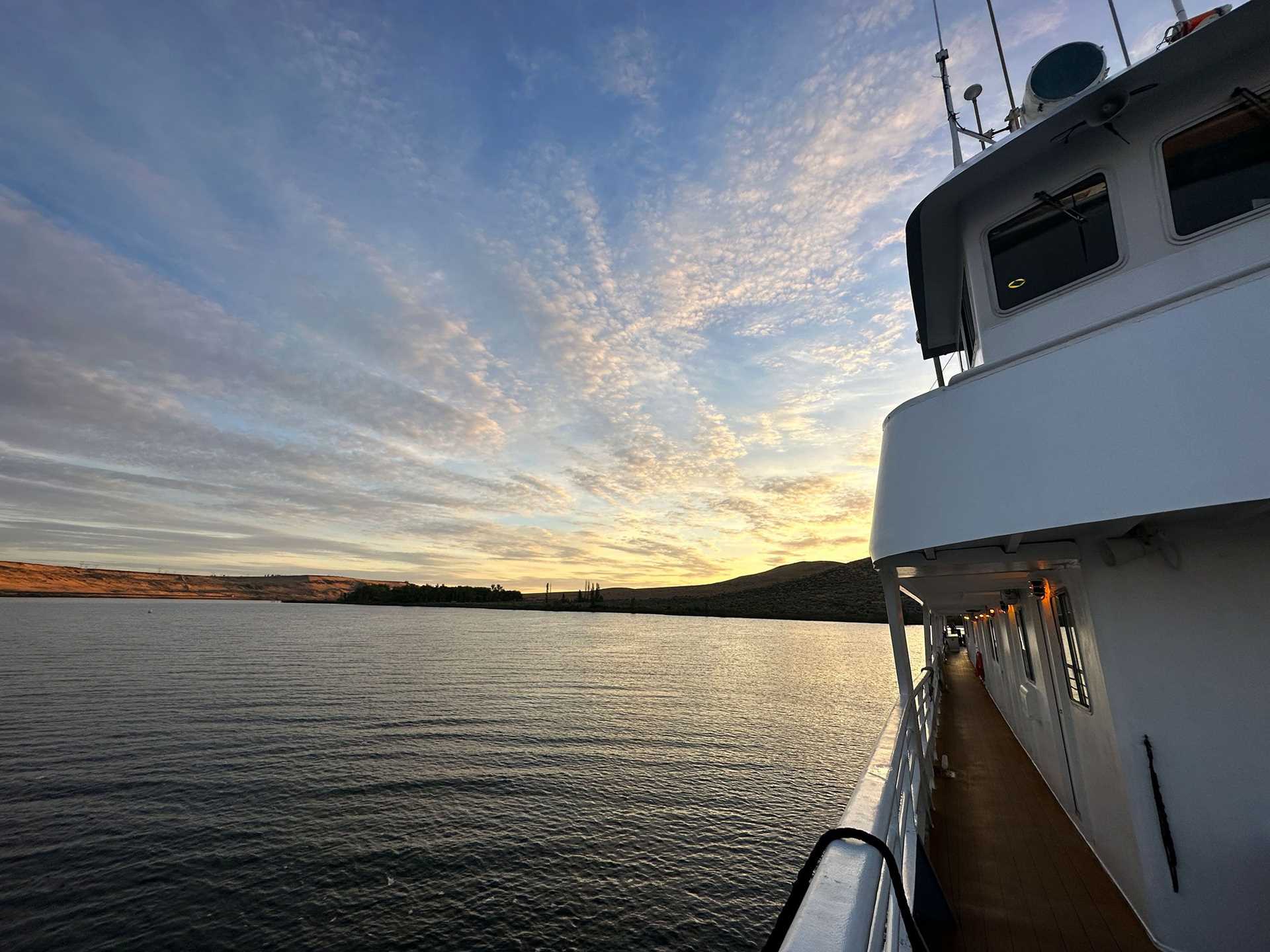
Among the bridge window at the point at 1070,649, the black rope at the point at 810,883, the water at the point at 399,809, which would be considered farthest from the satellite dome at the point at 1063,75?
the water at the point at 399,809

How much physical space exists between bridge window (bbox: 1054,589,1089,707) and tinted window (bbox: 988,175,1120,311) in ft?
8.90

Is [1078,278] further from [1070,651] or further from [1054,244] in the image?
[1070,651]

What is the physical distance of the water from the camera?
31.9 ft

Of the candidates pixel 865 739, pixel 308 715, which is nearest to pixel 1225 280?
pixel 865 739

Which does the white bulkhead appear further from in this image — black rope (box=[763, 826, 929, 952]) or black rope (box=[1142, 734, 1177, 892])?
black rope (box=[763, 826, 929, 952])

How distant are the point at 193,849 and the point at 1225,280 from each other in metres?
16.9

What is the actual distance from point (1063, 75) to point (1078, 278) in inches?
57.5

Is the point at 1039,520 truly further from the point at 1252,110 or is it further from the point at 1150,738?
the point at 1252,110

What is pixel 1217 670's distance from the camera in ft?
11.2

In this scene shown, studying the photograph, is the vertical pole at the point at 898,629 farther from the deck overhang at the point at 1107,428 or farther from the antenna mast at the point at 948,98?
the antenna mast at the point at 948,98

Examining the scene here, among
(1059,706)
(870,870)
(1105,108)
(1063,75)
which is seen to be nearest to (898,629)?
(1059,706)

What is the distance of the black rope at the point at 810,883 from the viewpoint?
1612 millimetres

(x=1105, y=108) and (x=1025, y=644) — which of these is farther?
(x=1025, y=644)

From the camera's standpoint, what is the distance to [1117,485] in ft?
9.91
